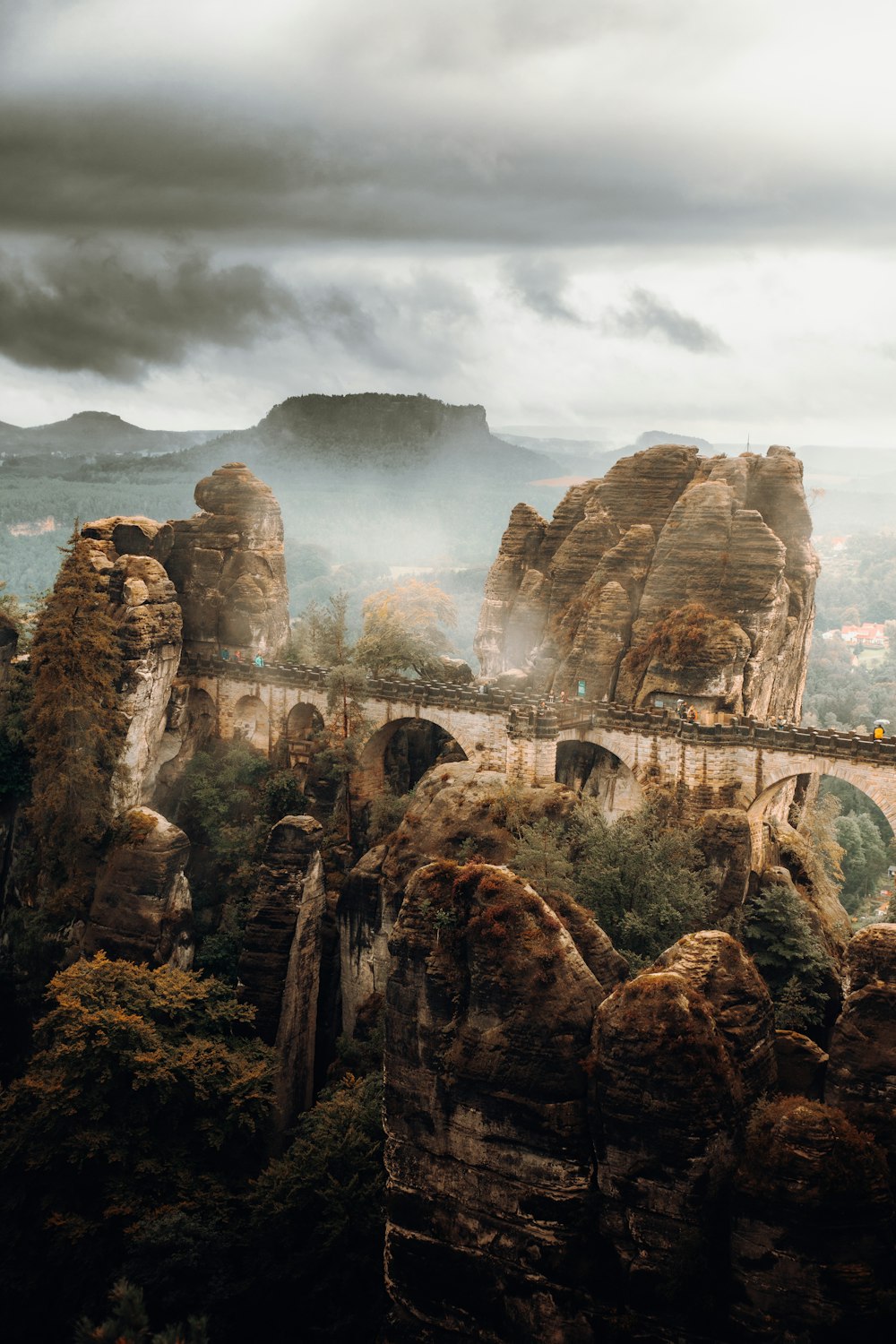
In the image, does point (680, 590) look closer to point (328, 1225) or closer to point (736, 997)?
point (736, 997)

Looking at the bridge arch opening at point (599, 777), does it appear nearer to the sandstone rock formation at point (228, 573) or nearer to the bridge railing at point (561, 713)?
the bridge railing at point (561, 713)

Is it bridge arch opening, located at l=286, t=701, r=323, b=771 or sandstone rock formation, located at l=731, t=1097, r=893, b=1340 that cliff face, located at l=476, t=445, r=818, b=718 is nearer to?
bridge arch opening, located at l=286, t=701, r=323, b=771

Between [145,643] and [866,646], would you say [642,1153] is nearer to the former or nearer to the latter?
[145,643]

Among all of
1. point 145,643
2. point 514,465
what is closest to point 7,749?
point 145,643

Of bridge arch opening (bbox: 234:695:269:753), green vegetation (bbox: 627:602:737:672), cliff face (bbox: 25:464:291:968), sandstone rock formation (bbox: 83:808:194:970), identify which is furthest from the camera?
bridge arch opening (bbox: 234:695:269:753)

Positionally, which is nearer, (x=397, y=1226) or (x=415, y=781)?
(x=397, y=1226)

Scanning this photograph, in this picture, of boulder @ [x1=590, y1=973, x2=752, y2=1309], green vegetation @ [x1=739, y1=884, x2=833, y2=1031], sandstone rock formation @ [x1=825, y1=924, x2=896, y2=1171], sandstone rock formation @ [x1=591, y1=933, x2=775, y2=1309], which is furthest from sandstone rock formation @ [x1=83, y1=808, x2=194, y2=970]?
sandstone rock formation @ [x1=825, y1=924, x2=896, y2=1171]

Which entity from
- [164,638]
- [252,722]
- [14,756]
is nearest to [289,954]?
[164,638]
